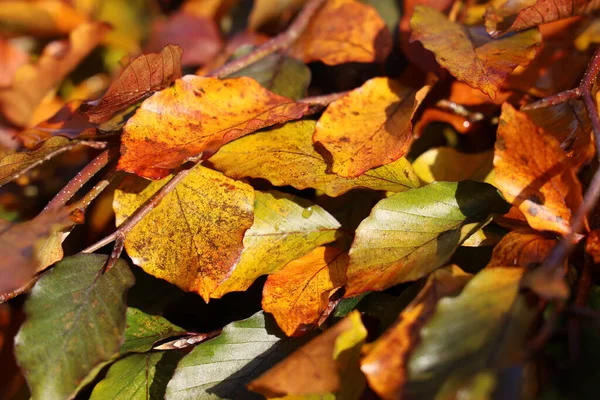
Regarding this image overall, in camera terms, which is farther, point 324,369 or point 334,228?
point 334,228

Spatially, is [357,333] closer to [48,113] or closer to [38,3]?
[48,113]

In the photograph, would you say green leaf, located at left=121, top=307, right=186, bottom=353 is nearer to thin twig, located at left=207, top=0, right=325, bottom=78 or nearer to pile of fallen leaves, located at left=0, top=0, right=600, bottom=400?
pile of fallen leaves, located at left=0, top=0, right=600, bottom=400

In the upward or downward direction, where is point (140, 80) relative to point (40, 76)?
upward

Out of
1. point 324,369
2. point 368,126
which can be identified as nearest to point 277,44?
point 368,126

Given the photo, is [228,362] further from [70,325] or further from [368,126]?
[368,126]

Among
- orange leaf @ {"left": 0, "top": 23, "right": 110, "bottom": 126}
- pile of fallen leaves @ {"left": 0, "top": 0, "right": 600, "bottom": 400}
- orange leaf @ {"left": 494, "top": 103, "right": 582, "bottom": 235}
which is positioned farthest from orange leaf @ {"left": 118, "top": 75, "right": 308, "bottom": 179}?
orange leaf @ {"left": 0, "top": 23, "right": 110, "bottom": 126}

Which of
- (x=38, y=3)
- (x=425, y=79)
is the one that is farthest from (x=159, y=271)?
(x=38, y=3)

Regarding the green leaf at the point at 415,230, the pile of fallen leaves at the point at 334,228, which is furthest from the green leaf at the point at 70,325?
the green leaf at the point at 415,230
